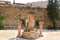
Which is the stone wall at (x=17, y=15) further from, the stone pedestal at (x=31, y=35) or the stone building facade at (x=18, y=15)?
the stone pedestal at (x=31, y=35)

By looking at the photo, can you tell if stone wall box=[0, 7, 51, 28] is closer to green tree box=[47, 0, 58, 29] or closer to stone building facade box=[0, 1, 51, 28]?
stone building facade box=[0, 1, 51, 28]

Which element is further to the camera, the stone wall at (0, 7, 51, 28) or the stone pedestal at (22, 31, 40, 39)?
the stone wall at (0, 7, 51, 28)

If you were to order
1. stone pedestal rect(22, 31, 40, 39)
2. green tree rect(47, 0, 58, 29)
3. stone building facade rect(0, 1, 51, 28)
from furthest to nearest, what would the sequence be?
stone building facade rect(0, 1, 51, 28) → green tree rect(47, 0, 58, 29) → stone pedestal rect(22, 31, 40, 39)

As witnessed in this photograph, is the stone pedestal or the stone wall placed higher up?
the stone wall

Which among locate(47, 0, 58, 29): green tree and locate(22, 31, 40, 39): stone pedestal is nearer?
locate(22, 31, 40, 39): stone pedestal

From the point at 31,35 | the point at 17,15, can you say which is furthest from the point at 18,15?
the point at 31,35

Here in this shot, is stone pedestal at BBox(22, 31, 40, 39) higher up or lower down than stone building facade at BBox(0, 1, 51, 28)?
lower down

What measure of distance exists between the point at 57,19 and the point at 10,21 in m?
3.23

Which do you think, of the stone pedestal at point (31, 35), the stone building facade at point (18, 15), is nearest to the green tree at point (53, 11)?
the stone building facade at point (18, 15)

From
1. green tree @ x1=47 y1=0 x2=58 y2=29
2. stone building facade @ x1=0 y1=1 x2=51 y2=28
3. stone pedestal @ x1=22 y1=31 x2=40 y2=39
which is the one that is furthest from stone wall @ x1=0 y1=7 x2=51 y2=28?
stone pedestal @ x1=22 y1=31 x2=40 y2=39

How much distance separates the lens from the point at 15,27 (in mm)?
9906

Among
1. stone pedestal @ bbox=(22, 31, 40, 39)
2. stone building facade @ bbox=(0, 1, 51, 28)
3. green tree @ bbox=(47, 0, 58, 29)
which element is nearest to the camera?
stone pedestal @ bbox=(22, 31, 40, 39)

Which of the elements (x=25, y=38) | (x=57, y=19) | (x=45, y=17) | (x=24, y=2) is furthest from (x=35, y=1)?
(x=25, y=38)

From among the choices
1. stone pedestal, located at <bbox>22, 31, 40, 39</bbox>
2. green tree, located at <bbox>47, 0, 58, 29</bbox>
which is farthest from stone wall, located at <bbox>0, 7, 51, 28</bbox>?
stone pedestal, located at <bbox>22, 31, 40, 39</bbox>
